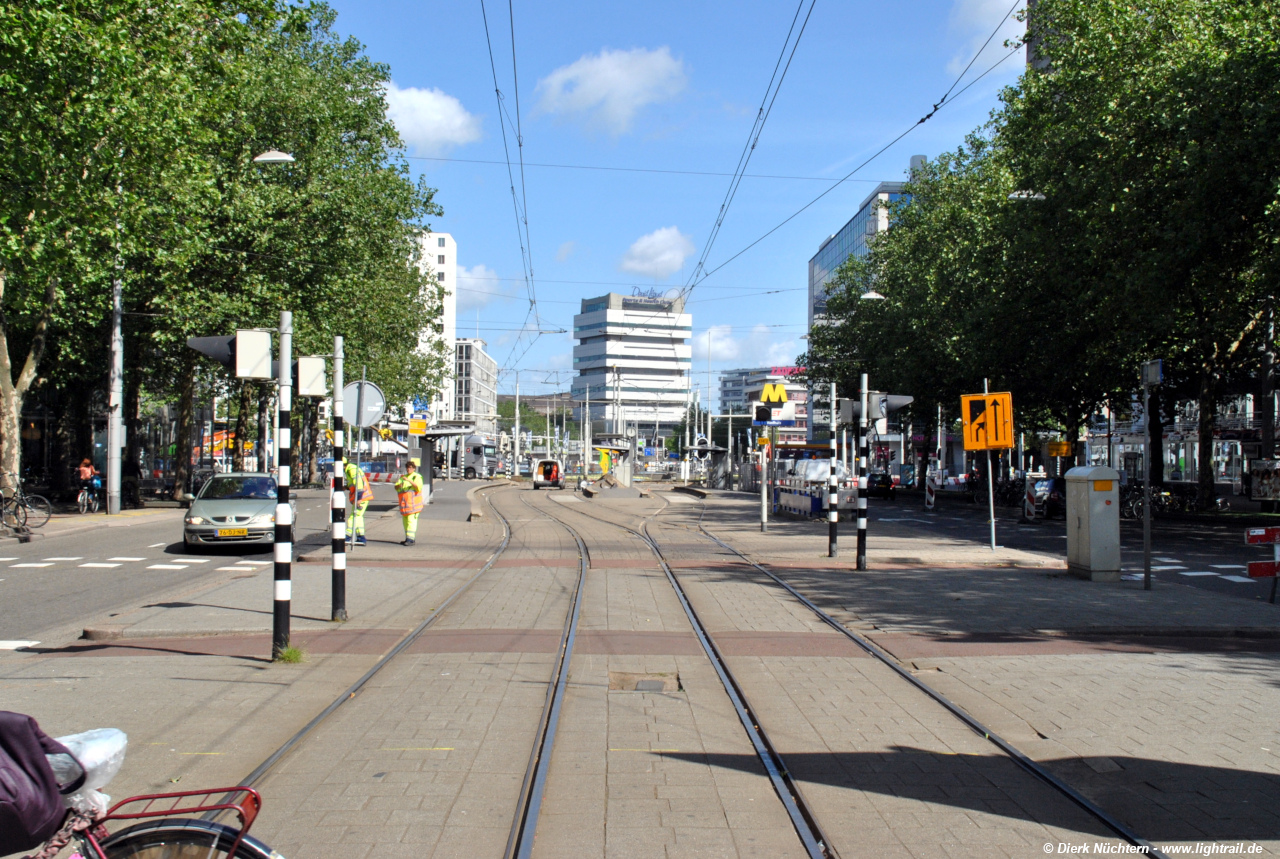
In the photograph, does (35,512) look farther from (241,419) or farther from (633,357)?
(633,357)

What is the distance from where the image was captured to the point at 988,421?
19.8m

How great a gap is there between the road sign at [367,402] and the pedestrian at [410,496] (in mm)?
4301

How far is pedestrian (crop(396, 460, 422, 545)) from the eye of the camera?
1972 centimetres

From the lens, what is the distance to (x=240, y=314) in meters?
32.6

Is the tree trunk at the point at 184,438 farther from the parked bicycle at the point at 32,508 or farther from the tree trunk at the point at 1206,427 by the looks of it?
the tree trunk at the point at 1206,427

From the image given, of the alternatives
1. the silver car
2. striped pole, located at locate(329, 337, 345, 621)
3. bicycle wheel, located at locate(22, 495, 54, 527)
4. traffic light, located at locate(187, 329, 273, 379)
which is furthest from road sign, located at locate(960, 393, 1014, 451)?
bicycle wheel, located at locate(22, 495, 54, 527)

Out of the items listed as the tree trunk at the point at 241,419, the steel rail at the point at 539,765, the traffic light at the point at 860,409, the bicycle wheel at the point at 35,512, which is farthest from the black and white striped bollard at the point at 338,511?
the tree trunk at the point at 241,419

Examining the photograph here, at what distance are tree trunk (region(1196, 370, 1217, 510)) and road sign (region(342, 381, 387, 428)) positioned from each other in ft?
97.0

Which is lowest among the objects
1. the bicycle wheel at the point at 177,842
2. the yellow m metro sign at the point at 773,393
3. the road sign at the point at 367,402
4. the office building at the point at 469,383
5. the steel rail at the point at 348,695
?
the steel rail at the point at 348,695

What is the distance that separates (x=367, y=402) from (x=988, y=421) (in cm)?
1181

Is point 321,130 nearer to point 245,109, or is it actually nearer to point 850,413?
point 245,109

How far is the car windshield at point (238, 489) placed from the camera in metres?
19.9

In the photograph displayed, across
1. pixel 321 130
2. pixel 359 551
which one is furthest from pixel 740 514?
pixel 321 130

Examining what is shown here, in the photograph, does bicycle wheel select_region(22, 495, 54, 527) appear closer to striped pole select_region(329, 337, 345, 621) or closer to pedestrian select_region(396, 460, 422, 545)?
pedestrian select_region(396, 460, 422, 545)
